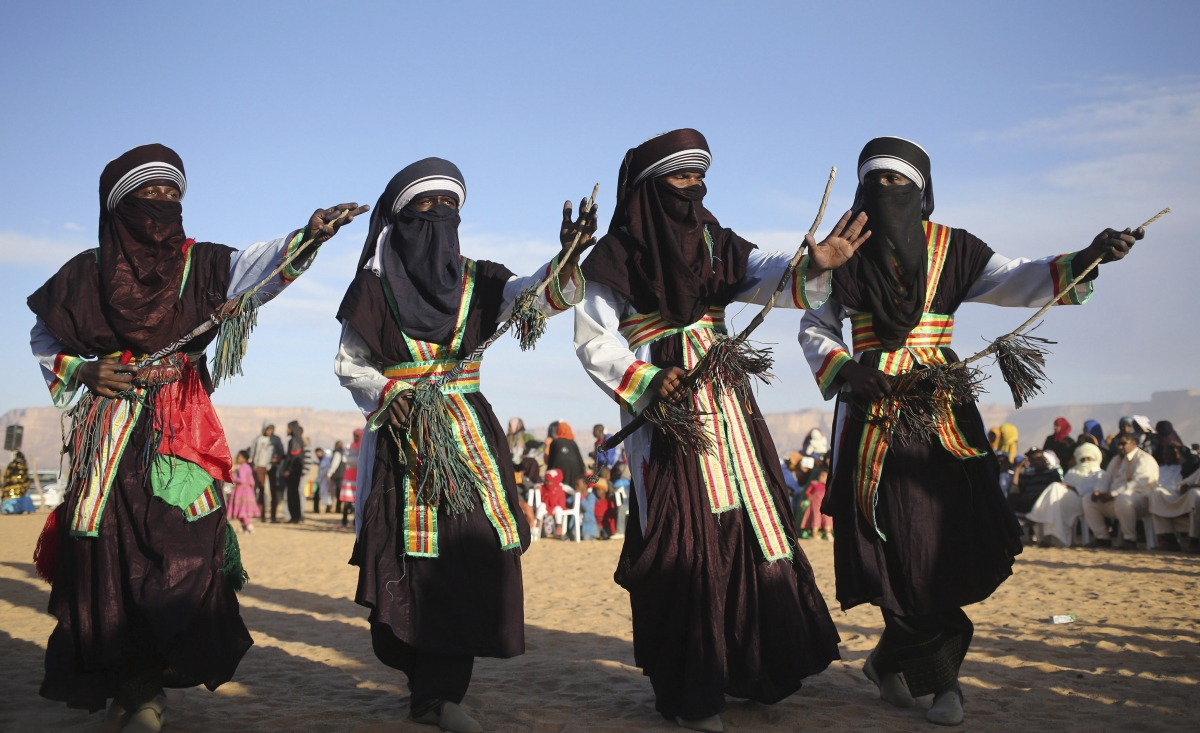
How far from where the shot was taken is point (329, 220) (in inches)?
175

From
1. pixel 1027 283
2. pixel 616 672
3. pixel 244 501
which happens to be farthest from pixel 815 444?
pixel 1027 283

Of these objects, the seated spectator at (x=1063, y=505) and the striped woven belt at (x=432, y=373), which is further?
the seated spectator at (x=1063, y=505)

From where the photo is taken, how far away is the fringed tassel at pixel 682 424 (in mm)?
4168

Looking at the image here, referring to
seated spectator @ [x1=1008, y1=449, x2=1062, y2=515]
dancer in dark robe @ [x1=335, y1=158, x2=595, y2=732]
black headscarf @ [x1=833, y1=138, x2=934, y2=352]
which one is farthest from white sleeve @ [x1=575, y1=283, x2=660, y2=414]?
seated spectator @ [x1=1008, y1=449, x2=1062, y2=515]

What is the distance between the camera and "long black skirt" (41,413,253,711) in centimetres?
411

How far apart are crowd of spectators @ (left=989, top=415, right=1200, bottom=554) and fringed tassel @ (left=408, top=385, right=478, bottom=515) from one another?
1006 centimetres

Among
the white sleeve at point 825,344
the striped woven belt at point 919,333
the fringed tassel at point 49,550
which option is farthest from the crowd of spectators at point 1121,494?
the fringed tassel at point 49,550

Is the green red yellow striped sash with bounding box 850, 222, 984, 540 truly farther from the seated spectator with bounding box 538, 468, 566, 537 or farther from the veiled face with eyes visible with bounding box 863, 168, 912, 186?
the seated spectator with bounding box 538, 468, 566, 537

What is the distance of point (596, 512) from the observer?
54.7 feet

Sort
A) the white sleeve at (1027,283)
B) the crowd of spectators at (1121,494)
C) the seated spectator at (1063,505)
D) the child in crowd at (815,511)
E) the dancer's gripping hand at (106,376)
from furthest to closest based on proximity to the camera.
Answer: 1. the child in crowd at (815,511)
2. the seated spectator at (1063,505)
3. the crowd of spectators at (1121,494)
4. the white sleeve at (1027,283)
5. the dancer's gripping hand at (106,376)

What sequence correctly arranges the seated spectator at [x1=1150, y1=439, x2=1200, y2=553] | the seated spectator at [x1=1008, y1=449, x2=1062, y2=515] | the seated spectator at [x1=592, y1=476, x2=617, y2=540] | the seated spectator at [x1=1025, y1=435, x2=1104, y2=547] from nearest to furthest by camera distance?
the seated spectator at [x1=1150, y1=439, x2=1200, y2=553]
the seated spectator at [x1=1025, y1=435, x2=1104, y2=547]
the seated spectator at [x1=1008, y1=449, x2=1062, y2=515]
the seated spectator at [x1=592, y1=476, x2=617, y2=540]

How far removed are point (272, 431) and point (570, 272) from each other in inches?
646

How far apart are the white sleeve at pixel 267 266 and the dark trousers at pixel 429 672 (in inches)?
60.6

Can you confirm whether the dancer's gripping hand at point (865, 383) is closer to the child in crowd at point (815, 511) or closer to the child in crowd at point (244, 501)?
the child in crowd at point (815, 511)
